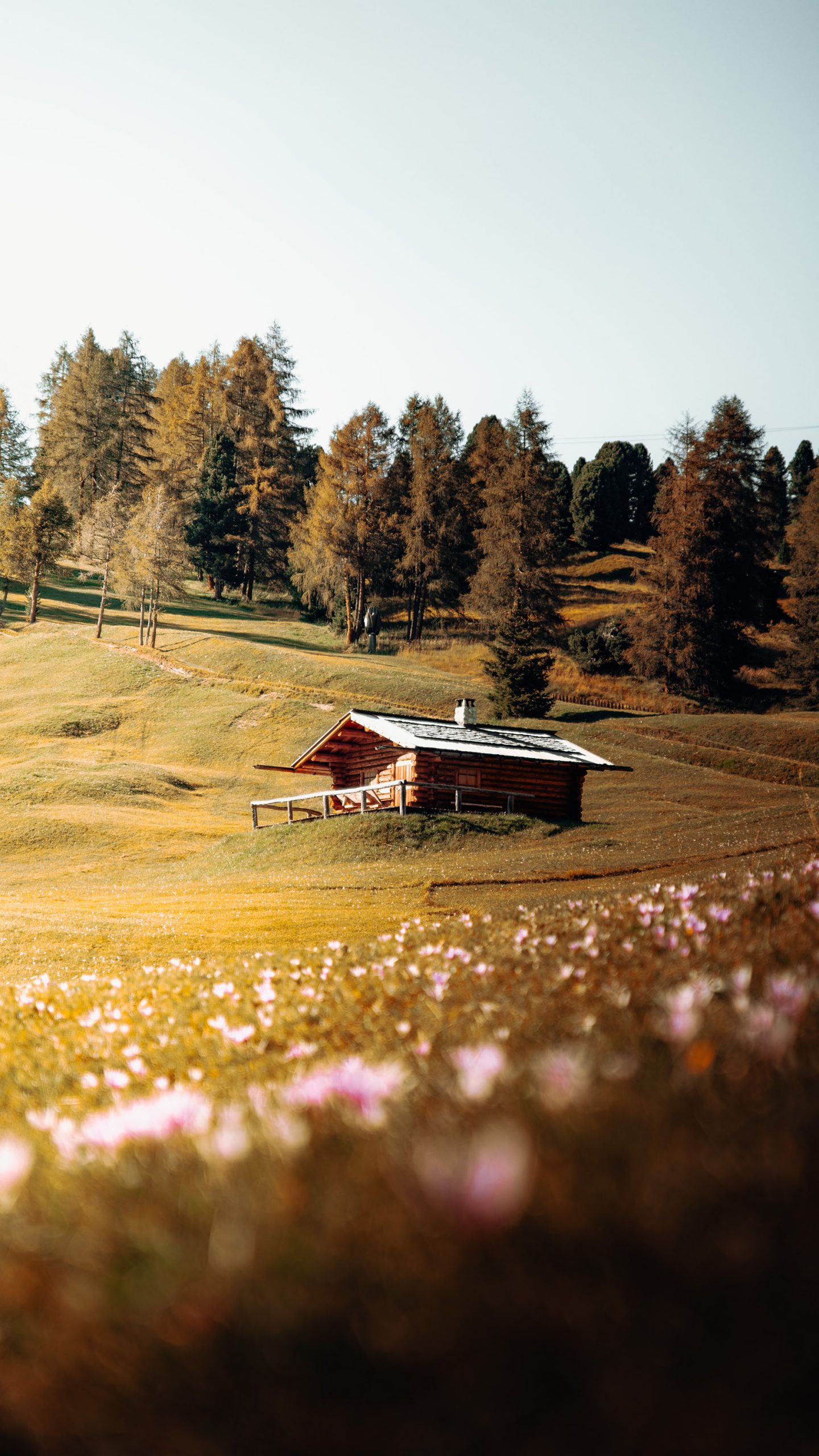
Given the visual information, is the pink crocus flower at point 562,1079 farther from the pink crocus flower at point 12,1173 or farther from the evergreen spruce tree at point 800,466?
the evergreen spruce tree at point 800,466

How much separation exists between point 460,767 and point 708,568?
142ft

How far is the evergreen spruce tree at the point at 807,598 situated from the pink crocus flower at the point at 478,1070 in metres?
71.4

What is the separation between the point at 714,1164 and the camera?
1324 millimetres

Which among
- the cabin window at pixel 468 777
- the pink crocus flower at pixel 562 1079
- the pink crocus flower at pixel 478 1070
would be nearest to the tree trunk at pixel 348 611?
the cabin window at pixel 468 777

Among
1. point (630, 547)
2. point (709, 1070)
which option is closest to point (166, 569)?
point (630, 547)

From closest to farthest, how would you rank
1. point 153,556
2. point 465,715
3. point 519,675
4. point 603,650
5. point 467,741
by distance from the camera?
point 467,741, point 465,715, point 519,675, point 153,556, point 603,650

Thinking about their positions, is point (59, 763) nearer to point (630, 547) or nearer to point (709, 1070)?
point (709, 1070)

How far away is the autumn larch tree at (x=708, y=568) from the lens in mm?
68438

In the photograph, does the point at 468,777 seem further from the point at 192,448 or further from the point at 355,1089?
the point at 192,448

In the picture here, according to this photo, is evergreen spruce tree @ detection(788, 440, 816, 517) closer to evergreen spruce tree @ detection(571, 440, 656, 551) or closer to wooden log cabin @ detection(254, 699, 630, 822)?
evergreen spruce tree @ detection(571, 440, 656, 551)

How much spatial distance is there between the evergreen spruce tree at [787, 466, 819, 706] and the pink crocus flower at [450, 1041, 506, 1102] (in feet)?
234

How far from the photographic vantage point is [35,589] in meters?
79.3

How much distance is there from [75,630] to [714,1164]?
82869mm

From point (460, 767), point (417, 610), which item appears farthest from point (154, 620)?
point (460, 767)
